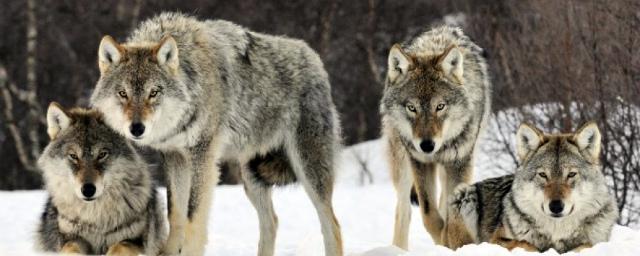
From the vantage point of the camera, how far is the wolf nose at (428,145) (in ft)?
24.4

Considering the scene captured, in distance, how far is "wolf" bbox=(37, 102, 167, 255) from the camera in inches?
271

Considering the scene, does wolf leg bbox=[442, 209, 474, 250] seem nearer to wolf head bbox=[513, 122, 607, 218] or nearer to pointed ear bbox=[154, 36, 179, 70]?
wolf head bbox=[513, 122, 607, 218]

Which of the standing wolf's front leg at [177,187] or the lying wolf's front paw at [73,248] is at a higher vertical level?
the standing wolf's front leg at [177,187]

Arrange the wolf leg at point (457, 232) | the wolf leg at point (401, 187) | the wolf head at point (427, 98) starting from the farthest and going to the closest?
the wolf leg at point (401, 187), the wolf head at point (427, 98), the wolf leg at point (457, 232)

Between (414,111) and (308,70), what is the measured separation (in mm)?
841

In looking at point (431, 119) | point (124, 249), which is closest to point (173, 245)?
point (124, 249)

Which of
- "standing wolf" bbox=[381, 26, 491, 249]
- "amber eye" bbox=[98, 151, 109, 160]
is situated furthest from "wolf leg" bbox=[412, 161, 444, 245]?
"amber eye" bbox=[98, 151, 109, 160]

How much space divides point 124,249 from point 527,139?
247 centimetres

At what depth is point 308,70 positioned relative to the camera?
802 centimetres

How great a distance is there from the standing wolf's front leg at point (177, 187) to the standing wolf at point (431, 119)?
1.48m

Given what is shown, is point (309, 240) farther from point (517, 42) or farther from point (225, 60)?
point (517, 42)

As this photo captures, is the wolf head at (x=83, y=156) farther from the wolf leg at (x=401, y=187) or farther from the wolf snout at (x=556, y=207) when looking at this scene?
the wolf snout at (x=556, y=207)

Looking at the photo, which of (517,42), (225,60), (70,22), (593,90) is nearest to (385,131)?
(225,60)

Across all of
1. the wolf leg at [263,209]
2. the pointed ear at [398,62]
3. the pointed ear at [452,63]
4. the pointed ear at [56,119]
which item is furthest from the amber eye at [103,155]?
the pointed ear at [452,63]
